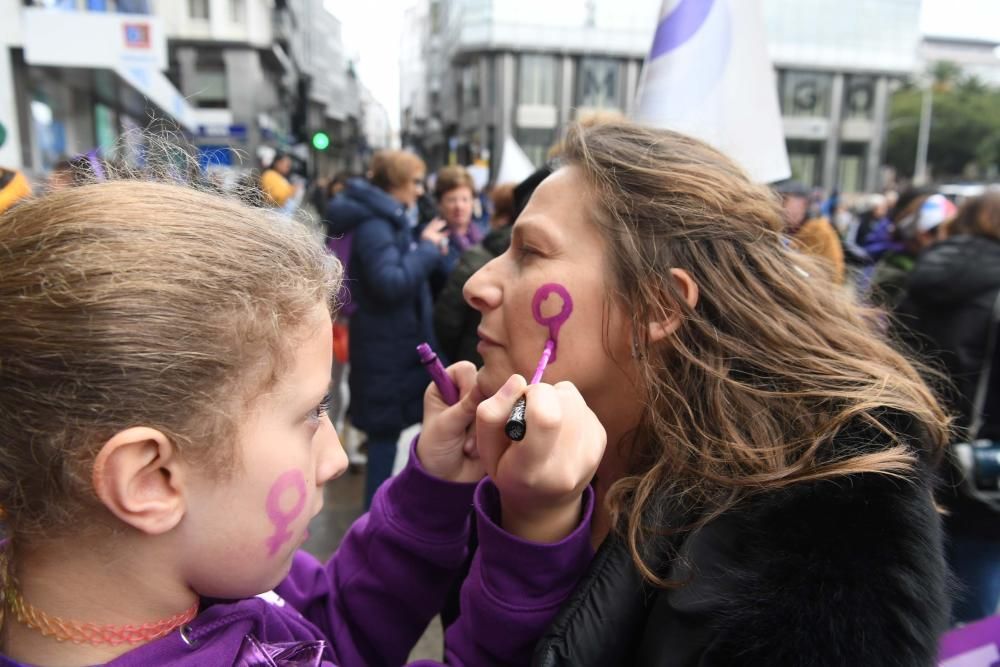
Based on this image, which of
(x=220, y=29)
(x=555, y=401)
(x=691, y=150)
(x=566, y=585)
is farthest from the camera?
(x=220, y=29)

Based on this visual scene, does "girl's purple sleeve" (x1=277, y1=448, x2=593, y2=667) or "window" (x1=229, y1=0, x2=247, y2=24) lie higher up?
"window" (x1=229, y1=0, x2=247, y2=24)

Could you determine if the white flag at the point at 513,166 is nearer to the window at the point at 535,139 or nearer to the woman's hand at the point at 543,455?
the woman's hand at the point at 543,455

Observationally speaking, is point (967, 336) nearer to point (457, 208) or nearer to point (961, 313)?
point (961, 313)

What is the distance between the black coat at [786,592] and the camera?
34.4 inches

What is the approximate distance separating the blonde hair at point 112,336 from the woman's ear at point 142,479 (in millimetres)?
20

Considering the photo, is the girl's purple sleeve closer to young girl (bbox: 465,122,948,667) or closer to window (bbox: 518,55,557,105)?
young girl (bbox: 465,122,948,667)

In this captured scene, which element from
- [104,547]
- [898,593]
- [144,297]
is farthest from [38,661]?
A: [898,593]

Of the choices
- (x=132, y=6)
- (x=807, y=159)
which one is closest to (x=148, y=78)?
(x=132, y=6)

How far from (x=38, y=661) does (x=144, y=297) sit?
47 cm

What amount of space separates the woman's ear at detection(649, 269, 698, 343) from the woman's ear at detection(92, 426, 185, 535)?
0.85 m

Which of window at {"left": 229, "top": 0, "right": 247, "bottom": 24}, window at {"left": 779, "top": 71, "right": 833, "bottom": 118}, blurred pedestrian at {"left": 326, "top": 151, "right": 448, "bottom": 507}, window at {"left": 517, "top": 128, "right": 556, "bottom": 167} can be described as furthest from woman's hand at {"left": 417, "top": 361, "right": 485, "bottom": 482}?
window at {"left": 779, "top": 71, "right": 833, "bottom": 118}

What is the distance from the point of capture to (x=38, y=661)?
854 mm

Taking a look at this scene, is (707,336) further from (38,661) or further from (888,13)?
(888,13)

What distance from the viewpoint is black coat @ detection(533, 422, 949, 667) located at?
0.88 metres
